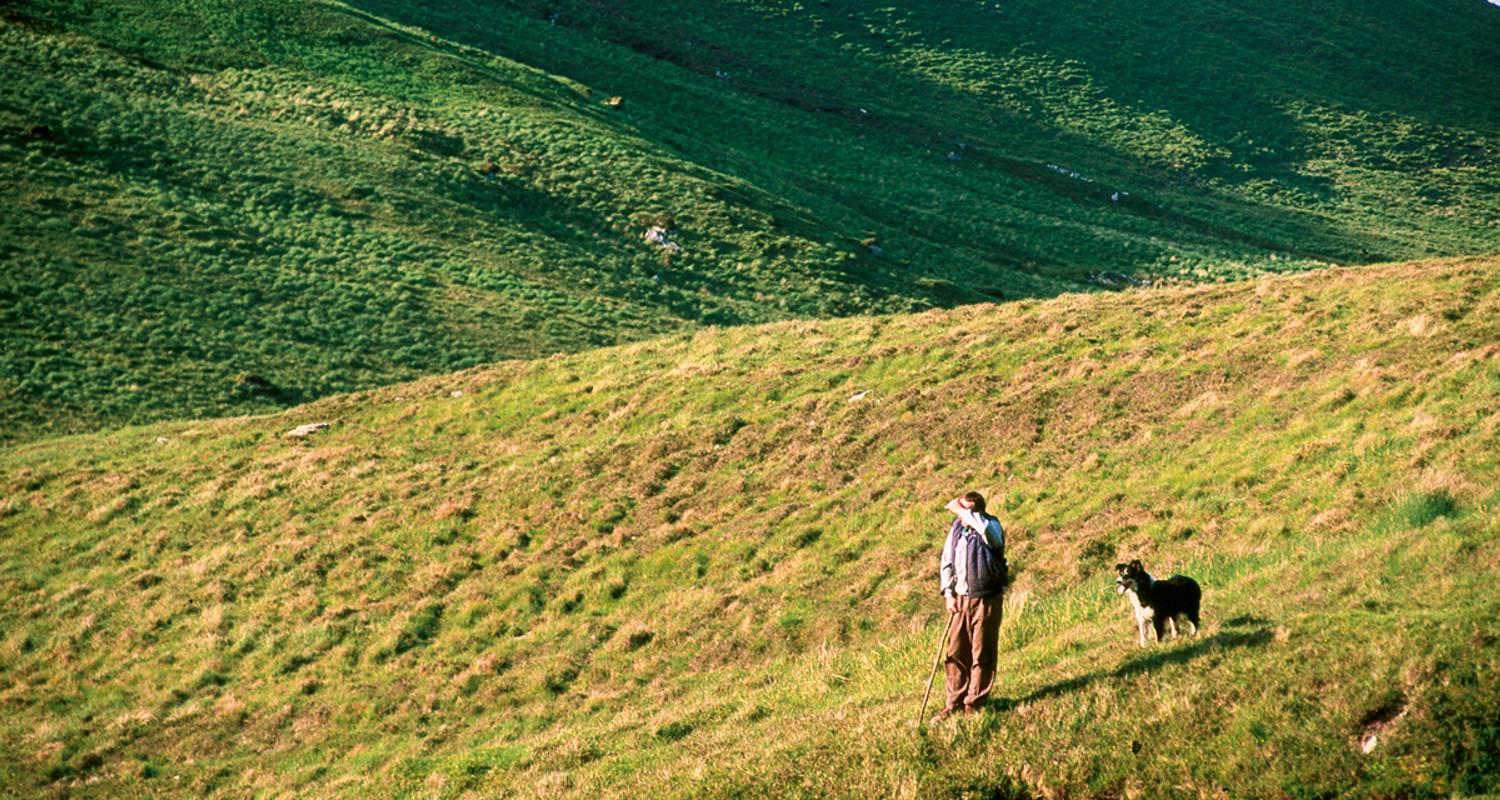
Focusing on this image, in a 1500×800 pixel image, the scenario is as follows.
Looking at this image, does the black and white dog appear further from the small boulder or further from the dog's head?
the small boulder

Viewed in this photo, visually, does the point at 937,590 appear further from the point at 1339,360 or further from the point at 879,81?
the point at 879,81

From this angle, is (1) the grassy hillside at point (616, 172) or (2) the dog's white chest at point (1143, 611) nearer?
(2) the dog's white chest at point (1143, 611)

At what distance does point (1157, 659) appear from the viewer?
39.5 ft

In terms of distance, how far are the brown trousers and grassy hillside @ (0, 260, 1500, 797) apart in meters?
0.36

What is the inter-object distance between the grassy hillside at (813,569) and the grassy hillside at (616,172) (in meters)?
13.4

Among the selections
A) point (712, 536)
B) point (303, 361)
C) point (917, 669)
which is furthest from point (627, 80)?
point (917, 669)

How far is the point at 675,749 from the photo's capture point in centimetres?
1395

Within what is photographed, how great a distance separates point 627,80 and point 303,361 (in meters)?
56.3

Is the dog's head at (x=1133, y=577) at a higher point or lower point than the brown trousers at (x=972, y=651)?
higher

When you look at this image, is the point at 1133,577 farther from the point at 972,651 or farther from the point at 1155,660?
the point at 972,651

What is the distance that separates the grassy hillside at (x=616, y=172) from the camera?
48750 millimetres

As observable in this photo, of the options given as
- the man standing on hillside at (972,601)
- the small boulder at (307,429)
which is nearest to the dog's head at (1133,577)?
the man standing on hillside at (972,601)

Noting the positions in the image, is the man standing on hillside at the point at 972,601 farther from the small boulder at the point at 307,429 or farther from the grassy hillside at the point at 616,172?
the grassy hillside at the point at 616,172

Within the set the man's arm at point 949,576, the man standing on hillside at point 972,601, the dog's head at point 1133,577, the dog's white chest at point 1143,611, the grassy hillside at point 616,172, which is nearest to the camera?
the man standing on hillside at point 972,601
